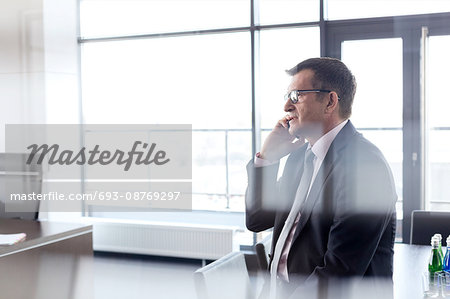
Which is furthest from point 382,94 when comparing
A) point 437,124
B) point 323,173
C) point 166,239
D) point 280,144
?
point 323,173

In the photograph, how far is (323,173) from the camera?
1.31 m

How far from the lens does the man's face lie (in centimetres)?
139

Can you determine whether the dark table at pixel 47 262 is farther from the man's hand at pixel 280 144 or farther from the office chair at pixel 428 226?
the office chair at pixel 428 226

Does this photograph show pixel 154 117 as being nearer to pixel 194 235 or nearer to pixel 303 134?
pixel 194 235

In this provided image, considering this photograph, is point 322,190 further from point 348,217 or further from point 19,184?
point 19,184

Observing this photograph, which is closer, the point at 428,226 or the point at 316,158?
the point at 316,158

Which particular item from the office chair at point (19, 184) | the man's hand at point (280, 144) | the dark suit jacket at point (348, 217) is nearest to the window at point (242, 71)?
the office chair at point (19, 184)

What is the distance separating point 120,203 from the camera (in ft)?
14.9

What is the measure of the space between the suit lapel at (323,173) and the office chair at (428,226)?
1.30 metres

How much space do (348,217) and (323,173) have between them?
151 mm

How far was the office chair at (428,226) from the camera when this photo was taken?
2.41 metres

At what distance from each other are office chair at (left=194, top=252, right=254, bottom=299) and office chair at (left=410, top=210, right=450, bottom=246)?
116 centimetres

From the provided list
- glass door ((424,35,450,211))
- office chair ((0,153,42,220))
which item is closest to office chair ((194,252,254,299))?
office chair ((0,153,42,220))

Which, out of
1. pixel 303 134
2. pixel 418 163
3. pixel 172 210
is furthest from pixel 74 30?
pixel 303 134
